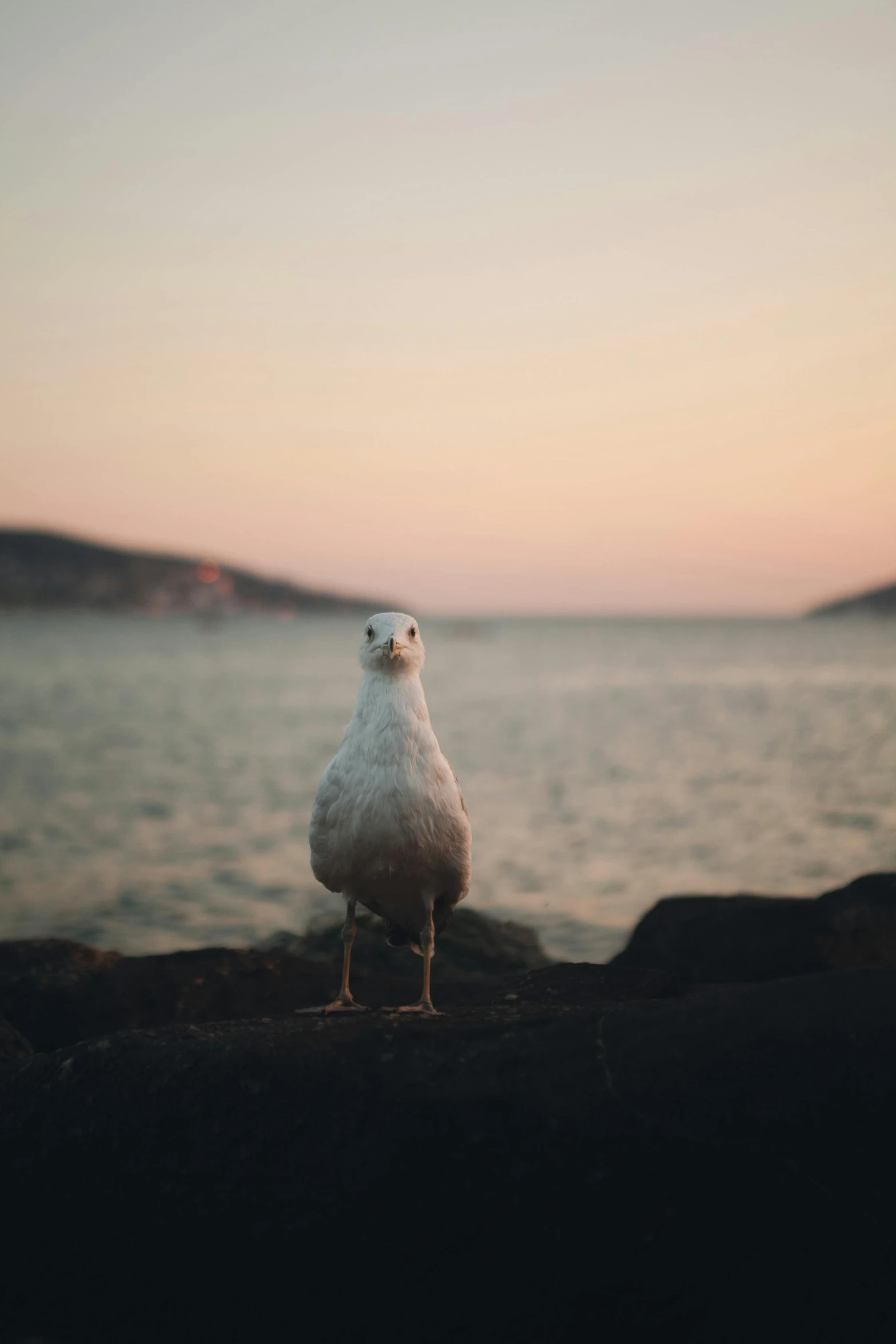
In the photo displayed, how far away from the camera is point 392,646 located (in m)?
5.69

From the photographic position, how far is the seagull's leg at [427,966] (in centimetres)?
527

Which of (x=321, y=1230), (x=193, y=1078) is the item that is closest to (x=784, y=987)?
(x=321, y=1230)

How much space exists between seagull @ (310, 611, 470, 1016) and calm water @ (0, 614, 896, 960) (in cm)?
771

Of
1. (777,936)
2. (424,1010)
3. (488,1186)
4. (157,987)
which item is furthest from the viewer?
(777,936)

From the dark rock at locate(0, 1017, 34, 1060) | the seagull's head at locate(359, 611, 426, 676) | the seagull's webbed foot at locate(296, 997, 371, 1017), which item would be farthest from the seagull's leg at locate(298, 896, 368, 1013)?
the dark rock at locate(0, 1017, 34, 1060)

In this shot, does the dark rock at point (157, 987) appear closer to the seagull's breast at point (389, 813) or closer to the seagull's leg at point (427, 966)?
the seagull's leg at point (427, 966)

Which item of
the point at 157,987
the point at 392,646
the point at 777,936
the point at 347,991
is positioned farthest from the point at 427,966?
the point at 777,936

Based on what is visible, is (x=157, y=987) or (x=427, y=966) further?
(x=157, y=987)

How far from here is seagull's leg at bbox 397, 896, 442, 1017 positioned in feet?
17.3

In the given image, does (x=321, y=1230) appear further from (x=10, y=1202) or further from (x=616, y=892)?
(x=616, y=892)

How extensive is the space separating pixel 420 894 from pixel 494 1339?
2.41 meters

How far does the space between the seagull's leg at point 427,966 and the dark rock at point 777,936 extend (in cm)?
150

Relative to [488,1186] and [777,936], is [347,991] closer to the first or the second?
[488,1186]

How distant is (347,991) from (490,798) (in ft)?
62.2
